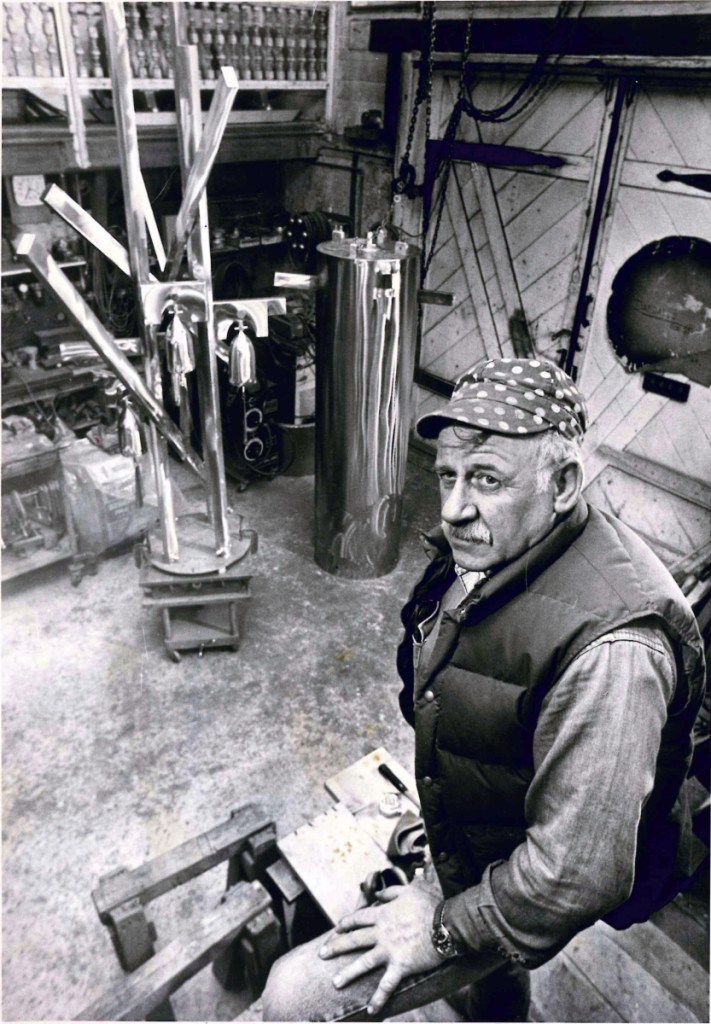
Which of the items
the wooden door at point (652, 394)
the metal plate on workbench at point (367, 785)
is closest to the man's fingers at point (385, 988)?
the metal plate on workbench at point (367, 785)

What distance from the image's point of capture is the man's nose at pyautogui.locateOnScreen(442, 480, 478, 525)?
162cm

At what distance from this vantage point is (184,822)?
12.0 ft

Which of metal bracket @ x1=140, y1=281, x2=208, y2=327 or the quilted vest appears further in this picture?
metal bracket @ x1=140, y1=281, x2=208, y2=327

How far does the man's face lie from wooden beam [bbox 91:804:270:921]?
1317mm

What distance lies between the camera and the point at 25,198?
5973mm

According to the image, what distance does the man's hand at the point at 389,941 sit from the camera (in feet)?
4.85

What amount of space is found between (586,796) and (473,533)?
60cm

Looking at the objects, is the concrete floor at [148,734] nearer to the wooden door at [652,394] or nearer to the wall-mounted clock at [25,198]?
the wooden door at [652,394]

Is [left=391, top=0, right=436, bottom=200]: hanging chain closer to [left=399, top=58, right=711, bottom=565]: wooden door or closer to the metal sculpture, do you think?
[left=399, top=58, right=711, bottom=565]: wooden door

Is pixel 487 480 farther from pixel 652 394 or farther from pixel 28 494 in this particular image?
pixel 28 494

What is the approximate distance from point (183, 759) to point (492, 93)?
549 cm

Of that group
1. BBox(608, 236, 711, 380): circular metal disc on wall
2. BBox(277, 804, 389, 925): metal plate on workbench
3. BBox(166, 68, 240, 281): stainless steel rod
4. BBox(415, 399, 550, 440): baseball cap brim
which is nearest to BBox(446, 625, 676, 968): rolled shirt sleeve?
BBox(415, 399, 550, 440): baseball cap brim

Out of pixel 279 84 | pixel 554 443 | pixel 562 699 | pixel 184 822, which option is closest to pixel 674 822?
pixel 562 699

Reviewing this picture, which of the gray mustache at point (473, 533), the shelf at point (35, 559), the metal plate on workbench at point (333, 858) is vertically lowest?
the shelf at point (35, 559)
